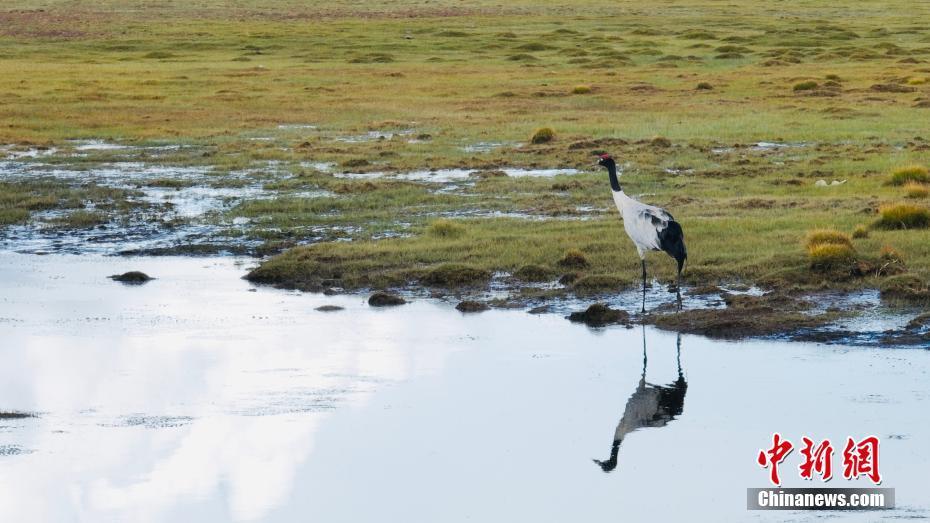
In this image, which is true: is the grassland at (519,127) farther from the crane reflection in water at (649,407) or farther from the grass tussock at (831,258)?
the crane reflection in water at (649,407)

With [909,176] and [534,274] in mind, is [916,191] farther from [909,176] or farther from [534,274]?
[534,274]

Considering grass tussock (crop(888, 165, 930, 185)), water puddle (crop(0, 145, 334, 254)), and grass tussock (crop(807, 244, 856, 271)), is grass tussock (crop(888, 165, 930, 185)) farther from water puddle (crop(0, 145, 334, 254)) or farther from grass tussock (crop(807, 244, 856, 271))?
water puddle (crop(0, 145, 334, 254))

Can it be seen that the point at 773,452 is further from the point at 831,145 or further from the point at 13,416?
the point at 831,145

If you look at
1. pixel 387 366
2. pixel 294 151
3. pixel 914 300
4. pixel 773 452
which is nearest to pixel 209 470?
pixel 387 366

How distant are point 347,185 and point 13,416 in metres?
14.3

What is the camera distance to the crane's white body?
17.4 meters

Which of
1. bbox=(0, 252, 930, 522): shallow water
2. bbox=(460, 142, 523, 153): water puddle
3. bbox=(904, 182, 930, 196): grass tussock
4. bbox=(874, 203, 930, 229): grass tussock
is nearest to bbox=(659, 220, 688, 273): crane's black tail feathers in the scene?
bbox=(0, 252, 930, 522): shallow water

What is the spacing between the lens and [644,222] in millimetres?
17609

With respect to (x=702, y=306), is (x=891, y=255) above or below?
above

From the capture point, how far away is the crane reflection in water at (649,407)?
12383mm

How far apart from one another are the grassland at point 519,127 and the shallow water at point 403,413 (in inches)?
116

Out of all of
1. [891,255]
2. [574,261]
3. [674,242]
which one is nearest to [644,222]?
[674,242]

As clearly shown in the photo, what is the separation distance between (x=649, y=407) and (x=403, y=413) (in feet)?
7.87

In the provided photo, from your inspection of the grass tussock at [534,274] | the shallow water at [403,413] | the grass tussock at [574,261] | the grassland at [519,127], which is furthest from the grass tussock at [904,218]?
the shallow water at [403,413]
